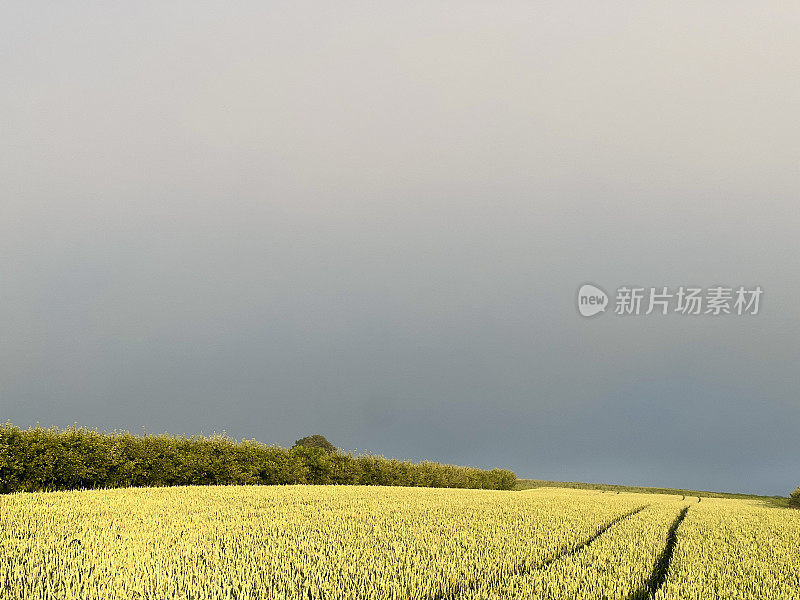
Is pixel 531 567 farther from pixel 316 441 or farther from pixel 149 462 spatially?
pixel 316 441

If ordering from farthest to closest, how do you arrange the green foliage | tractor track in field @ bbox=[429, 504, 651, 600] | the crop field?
1. the green foliage
2. the crop field
3. tractor track in field @ bbox=[429, 504, 651, 600]

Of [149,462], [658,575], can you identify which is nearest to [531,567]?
[658,575]

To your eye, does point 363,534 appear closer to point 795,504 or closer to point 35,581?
→ point 35,581

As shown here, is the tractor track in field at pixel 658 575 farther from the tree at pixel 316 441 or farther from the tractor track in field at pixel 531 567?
the tree at pixel 316 441

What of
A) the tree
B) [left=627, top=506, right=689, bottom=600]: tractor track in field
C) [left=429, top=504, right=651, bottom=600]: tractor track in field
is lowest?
the tree

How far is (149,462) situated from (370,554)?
16200 millimetres

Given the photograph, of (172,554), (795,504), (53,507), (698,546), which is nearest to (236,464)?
(53,507)

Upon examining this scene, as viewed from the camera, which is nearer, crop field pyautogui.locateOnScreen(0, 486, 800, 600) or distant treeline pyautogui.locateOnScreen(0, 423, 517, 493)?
crop field pyautogui.locateOnScreen(0, 486, 800, 600)

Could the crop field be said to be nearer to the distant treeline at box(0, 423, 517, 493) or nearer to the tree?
the distant treeline at box(0, 423, 517, 493)

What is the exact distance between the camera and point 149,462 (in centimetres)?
2155

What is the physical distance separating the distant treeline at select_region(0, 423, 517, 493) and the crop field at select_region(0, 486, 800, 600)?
5.78m

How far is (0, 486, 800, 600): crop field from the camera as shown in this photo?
21.5ft

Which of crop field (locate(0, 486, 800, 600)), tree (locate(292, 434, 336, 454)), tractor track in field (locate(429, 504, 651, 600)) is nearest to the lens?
tractor track in field (locate(429, 504, 651, 600))

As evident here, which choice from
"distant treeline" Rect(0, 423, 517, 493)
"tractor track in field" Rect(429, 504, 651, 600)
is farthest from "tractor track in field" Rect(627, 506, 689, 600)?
"distant treeline" Rect(0, 423, 517, 493)
